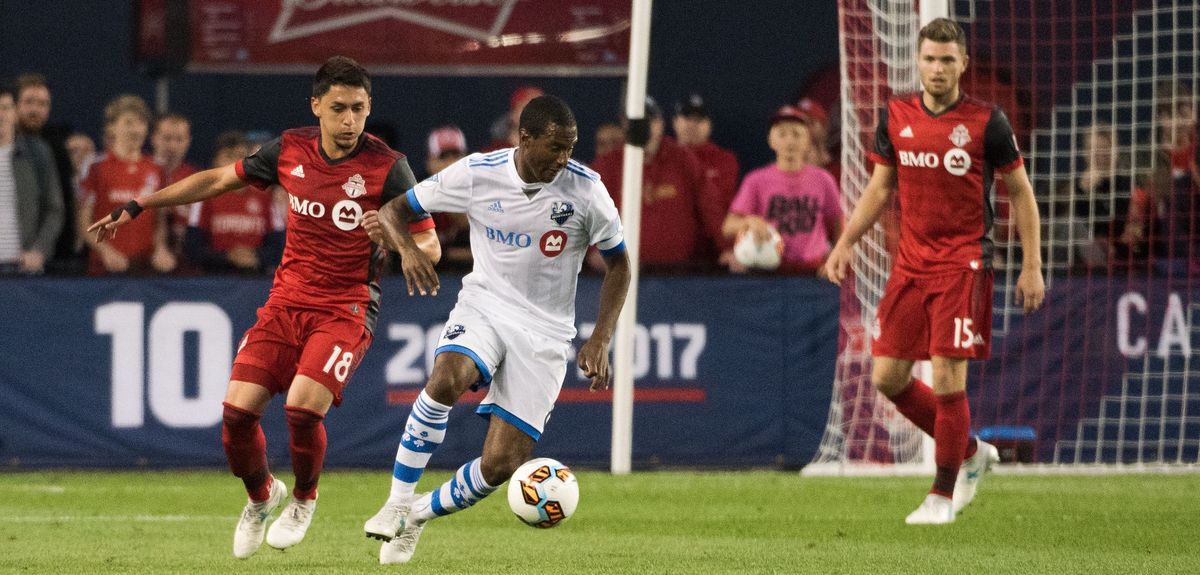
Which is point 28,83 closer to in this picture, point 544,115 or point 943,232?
point 544,115

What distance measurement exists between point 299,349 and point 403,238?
3.12 feet

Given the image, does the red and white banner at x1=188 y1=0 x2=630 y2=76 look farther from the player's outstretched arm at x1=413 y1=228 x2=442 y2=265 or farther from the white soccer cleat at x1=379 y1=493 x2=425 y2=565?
the white soccer cleat at x1=379 y1=493 x2=425 y2=565

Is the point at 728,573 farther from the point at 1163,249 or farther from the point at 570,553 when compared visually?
the point at 1163,249

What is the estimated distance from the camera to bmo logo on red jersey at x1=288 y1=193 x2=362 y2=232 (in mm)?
7684

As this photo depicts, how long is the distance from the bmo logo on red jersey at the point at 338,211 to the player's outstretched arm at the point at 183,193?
0.95ft

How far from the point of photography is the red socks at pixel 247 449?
7.58m

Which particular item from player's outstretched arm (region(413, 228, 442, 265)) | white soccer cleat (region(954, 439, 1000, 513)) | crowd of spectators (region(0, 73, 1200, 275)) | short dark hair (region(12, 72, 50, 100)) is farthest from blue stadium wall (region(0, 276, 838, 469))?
player's outstretched arm (region(413, 228, 442, 265))

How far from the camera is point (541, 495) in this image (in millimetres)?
6887

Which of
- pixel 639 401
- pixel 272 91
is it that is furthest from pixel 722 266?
pixel 272 91

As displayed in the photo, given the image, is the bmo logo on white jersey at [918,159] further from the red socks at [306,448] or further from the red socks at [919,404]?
the red socks at [306,448]

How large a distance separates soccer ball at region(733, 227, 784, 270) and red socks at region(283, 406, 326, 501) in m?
4.49

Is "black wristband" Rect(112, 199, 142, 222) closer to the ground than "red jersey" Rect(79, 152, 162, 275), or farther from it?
closer to the ground

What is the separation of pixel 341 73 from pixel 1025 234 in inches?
131

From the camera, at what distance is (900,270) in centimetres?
884
